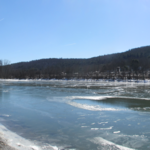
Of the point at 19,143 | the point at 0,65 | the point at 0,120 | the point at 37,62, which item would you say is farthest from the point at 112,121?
the point at 37,62

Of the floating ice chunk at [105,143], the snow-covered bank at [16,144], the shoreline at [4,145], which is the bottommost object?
the floating ice chunk at [105,143]

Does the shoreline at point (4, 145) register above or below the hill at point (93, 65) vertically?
below

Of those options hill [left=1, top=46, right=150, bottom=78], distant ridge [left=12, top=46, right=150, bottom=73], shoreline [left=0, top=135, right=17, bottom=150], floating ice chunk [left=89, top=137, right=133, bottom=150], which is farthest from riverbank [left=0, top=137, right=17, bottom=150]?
distant ridge [left=12, top=46, right=150, bottom=73]

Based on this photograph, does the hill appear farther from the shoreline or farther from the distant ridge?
the shoreline

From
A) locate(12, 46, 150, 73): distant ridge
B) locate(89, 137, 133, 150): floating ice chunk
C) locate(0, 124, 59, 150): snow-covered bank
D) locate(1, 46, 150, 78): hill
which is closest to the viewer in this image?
locate(0, 124, 59, 150): snow-covered bank

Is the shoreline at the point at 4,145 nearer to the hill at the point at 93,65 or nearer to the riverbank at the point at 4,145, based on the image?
the riverbank at the point at 4,145

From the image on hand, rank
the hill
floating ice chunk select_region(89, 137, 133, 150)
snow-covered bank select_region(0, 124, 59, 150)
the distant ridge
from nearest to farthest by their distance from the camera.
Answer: snow-covered bank select_region(0, 124, 59, 150) → floating ice chunk select_region(89, 137, 133, 150) → the hill → the distant ridge

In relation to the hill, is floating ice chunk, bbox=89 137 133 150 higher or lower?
lower

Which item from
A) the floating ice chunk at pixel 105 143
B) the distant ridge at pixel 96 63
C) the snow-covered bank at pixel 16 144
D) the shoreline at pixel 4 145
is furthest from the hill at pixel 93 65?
the shoreline at pixel 4 145

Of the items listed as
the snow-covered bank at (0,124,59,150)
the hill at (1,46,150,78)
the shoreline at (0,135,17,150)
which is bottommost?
the snow-covered bank at (0,124,59,150)

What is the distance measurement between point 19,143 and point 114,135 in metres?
3.38

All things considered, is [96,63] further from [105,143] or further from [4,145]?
[4,145]

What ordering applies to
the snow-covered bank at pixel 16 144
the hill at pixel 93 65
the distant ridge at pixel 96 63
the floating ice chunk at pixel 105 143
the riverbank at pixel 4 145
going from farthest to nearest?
the distant ridge at pixel 96 63 → the hill at pixel 93 65 → the floating ice chunk at pixel 105 143 → the snow-covered bank at pixel 16 144 → the riverbank at pixel 4 145

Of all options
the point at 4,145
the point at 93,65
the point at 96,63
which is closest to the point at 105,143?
the point at 4,145
